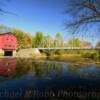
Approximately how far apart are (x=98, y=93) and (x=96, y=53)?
2584 inches

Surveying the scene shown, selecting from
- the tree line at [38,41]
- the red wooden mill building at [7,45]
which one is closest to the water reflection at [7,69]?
the red wooden mill building at [7,45]

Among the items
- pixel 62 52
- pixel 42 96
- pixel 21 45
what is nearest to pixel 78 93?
pixel 42 96

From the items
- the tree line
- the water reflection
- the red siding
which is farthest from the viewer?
the tree line

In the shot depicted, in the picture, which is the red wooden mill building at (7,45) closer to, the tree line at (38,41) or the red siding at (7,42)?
the red siding at (7,42)

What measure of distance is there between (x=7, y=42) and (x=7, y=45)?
3.55 feet

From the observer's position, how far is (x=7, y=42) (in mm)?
65000

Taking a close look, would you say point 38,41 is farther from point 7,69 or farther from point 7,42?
point 7,69

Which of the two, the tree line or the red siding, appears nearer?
the red siding

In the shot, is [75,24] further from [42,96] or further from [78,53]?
[78,53]

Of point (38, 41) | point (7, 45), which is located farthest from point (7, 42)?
point (38, 41)

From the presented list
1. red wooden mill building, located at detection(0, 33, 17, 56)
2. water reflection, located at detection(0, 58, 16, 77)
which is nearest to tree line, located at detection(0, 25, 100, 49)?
red wooden mill building, located at detection(0, 33, 17, 56)

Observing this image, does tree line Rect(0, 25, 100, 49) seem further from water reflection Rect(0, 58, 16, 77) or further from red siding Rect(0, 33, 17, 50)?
water reflection Rect(0, 58, 16, 77)

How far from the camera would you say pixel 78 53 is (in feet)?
313

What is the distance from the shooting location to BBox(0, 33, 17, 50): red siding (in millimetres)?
63812
